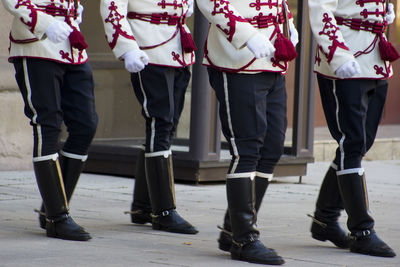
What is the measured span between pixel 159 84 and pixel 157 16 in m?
0.36

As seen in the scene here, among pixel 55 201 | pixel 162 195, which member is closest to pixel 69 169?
pixel 55 201

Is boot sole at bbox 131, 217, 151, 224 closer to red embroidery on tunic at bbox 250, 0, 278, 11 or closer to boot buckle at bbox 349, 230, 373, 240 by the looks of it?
boot buckle at bbox 349, 230, 373, 240

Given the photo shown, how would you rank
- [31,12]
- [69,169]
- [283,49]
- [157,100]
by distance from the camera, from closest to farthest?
[283,49] < [31,12] < [69,169] < [157,100]

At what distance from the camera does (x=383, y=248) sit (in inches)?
179

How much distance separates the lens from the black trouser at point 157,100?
16.9 ft

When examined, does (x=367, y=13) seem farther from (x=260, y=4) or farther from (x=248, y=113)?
(x=248, y=113)

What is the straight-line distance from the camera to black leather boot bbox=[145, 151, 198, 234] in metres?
5.18

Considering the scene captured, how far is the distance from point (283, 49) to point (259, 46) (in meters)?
0.19

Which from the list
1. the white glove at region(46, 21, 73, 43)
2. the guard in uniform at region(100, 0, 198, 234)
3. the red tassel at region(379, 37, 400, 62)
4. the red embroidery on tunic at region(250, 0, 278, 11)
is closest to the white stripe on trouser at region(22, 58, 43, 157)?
the white glove at region(46, 21, 73, 43)

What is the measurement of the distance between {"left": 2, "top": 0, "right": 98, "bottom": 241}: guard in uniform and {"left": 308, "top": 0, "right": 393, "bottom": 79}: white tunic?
1.15 metres

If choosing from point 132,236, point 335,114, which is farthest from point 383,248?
point 132,236

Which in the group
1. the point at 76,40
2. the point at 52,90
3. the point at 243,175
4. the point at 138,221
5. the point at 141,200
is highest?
the point at 76,40

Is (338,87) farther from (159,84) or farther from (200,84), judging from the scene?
(200,84)

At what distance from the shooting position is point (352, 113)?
460 cm
